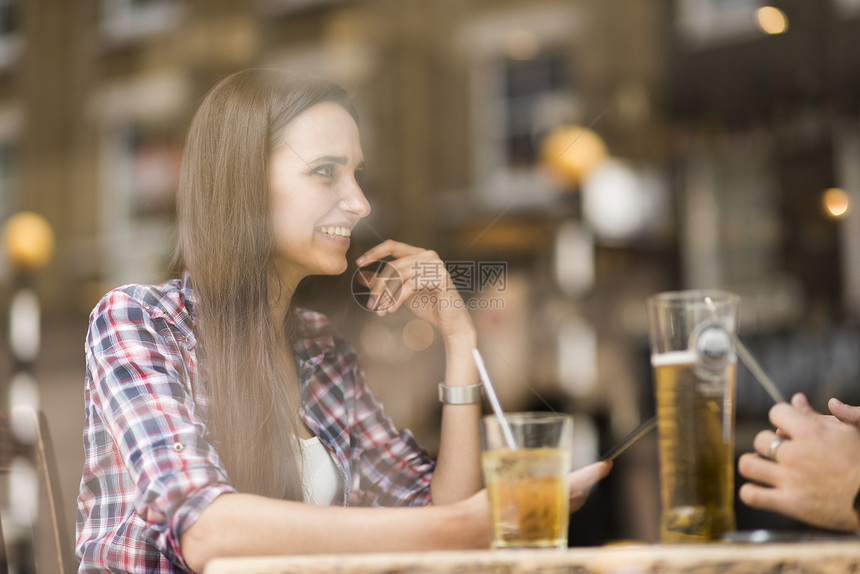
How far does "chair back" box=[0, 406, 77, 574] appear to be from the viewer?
80 cm

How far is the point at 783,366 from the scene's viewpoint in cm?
342

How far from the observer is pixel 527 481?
0.55 m

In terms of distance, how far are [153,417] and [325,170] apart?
25cm

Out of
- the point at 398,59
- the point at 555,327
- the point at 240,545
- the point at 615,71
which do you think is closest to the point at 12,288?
the point at 398,59

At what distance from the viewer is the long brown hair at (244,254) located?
70cm

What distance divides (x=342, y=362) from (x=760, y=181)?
4074 millimetres

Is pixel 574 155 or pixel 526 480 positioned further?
pixel 574 155

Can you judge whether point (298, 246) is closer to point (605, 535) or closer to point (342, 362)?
point (342, 362)

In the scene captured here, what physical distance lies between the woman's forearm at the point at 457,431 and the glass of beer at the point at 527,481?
18 cm

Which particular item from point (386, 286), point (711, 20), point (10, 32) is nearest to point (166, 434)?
point (386, 286)

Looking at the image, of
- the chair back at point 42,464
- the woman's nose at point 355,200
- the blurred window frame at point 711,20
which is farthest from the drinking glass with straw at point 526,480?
the blurred window frame at point 711,20

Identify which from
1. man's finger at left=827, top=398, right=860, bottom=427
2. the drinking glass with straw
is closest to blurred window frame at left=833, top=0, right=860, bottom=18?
man's finger at left=827, top=398, right=860, bottom=427

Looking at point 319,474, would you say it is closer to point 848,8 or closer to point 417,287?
point 417,287

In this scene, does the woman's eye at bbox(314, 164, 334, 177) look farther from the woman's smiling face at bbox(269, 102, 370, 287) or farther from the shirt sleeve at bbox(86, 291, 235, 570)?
the shirt sleeve at bbox(86, 291, 235, 570)
